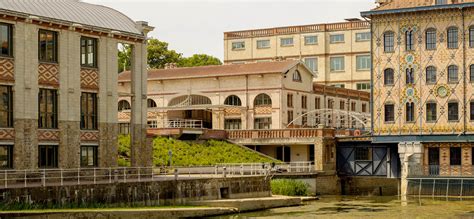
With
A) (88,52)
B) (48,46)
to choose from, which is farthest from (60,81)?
(88,52)

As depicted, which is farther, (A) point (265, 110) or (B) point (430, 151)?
(A) point (265, 110)

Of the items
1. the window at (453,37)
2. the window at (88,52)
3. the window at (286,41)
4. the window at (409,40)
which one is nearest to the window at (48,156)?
the window at (88,52)

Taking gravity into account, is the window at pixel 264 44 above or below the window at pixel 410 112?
above

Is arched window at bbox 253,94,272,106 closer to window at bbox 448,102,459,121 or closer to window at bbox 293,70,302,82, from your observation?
window at bbox 293,70,302,82

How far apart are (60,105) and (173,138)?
84.6 feet

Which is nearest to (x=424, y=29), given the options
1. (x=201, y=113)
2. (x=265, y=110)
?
(x=265, y=110)

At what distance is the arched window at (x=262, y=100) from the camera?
85750 millimetres

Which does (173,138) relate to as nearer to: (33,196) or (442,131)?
(442,131)

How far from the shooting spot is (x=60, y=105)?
51312 millimetres

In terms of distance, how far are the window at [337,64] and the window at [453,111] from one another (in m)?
38.7

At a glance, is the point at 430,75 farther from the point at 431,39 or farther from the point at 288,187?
the point at 288,187

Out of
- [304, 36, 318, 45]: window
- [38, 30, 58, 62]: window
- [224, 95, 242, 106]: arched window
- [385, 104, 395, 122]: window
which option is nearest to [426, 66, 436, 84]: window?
[385, 104, 395, 122]: window

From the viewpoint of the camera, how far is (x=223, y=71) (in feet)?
291

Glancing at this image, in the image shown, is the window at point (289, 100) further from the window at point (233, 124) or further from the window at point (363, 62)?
the window at point (363, 62)
